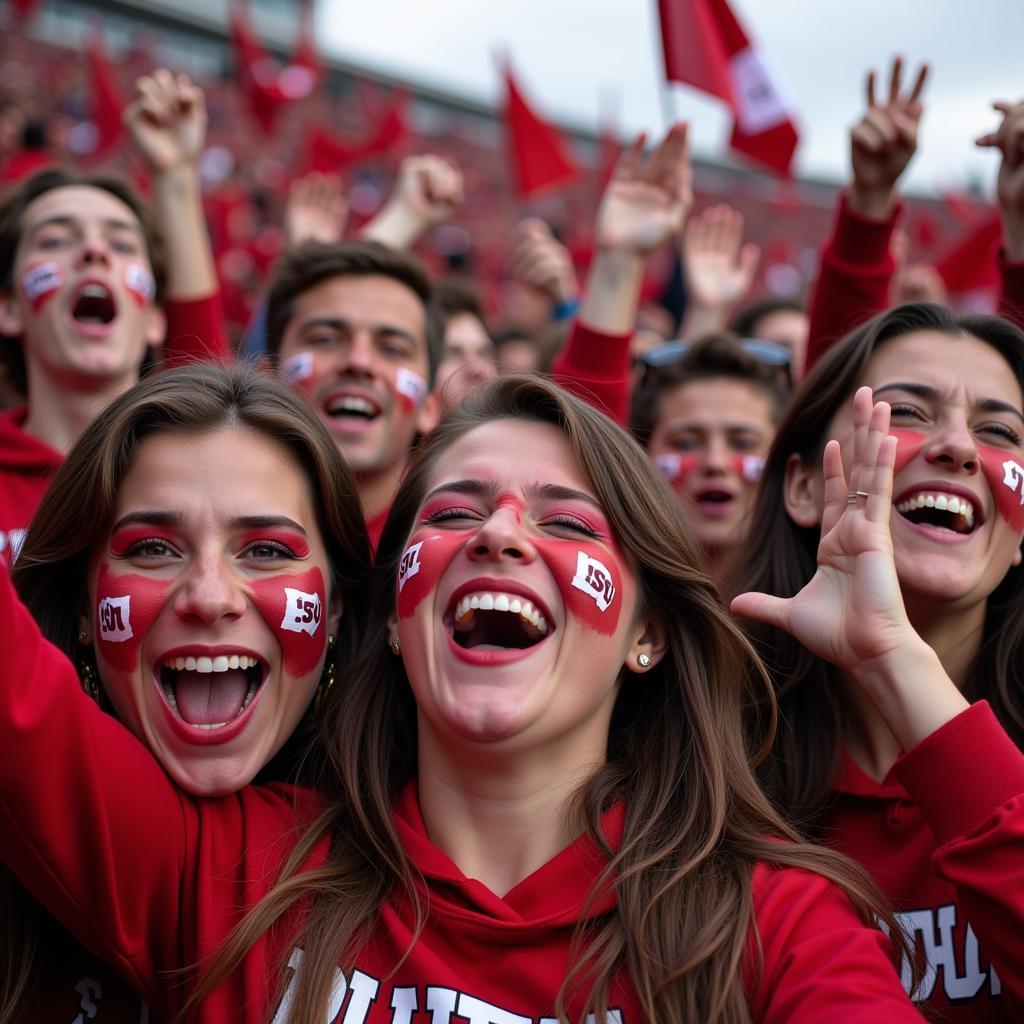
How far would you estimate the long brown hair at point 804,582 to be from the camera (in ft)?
8.92

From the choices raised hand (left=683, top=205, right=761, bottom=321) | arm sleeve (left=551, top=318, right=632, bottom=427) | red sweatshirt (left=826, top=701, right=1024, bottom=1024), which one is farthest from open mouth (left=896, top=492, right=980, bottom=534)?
raised hand (left=683, top=205, right=761, bottom=321)

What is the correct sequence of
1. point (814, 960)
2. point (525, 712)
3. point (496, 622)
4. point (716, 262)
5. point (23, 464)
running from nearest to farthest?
point (814, 960)
point (525, 712)
point (496, 622)
point (23, 464)
point (716, 262)

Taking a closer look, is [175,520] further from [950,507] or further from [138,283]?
[138,283]

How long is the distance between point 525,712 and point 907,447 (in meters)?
1.07

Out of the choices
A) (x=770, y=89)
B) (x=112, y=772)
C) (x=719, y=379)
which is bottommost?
(x=112, y=772)

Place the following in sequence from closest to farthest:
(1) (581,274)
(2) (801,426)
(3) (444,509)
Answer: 1. (3) (444,509)
2. (2) (801,426)
3. (1) (581,274)

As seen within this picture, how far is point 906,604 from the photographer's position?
106 inches

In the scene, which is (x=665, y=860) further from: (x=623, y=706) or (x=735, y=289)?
(x=735, y=289)

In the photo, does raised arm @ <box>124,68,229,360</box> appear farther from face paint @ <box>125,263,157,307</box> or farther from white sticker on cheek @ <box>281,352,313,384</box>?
white sticker on cheek @ <box>281,352,313,384</box>

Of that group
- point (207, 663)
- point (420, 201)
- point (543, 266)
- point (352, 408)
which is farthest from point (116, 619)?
point (543, 266)

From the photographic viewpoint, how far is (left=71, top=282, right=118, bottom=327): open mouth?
380 cm

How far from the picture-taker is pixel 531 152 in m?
8.05

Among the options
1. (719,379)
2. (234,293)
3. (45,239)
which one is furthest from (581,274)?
(45,239)

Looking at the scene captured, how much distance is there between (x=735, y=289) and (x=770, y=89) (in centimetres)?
89
